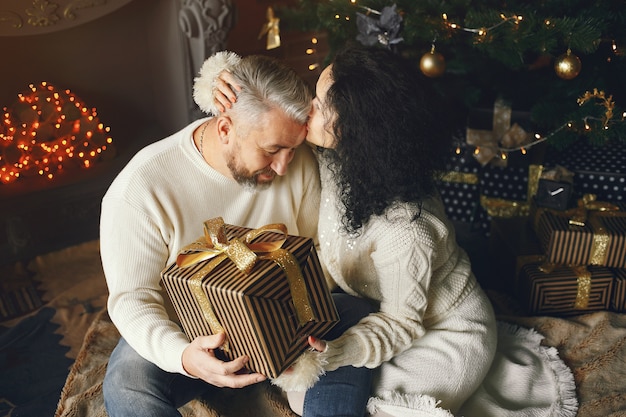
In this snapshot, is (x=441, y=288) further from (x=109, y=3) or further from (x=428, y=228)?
(x=109, y=3)

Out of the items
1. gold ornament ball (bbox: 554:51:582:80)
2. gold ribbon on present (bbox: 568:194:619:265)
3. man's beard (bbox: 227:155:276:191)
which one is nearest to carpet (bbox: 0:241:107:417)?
man's beard (bbox: 227:155:276:191)

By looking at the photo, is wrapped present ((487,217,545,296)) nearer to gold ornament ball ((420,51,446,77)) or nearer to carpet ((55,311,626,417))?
carpet ((55,311,626,417))

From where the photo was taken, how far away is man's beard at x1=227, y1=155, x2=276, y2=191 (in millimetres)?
1432

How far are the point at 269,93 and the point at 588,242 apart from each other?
1.19 meters

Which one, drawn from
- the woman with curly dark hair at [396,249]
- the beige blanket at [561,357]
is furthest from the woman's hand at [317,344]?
the beige blanket at [561,357]

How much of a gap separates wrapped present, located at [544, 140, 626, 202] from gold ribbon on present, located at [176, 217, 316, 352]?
1.43m

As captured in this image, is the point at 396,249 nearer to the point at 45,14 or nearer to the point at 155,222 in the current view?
the point at 155,222

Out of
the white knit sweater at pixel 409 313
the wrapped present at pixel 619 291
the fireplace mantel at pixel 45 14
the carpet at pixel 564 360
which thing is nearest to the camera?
the white knit sweater at pixel 409 313

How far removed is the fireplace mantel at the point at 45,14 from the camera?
220cm

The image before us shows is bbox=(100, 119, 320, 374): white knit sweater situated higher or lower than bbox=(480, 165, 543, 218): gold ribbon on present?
higher

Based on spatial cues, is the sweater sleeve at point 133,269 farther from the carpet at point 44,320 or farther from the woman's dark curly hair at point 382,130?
the carpet at point 44,320

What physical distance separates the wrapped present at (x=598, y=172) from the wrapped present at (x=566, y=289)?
1.21 feet

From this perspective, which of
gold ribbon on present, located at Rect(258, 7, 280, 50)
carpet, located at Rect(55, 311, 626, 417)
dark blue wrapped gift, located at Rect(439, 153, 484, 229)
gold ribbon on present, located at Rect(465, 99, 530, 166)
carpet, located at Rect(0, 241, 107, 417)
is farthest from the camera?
gold ribbon on present, located at Rect(258, 7, 280, 50)

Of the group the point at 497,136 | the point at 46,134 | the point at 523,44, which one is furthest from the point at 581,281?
the point at 46,134
